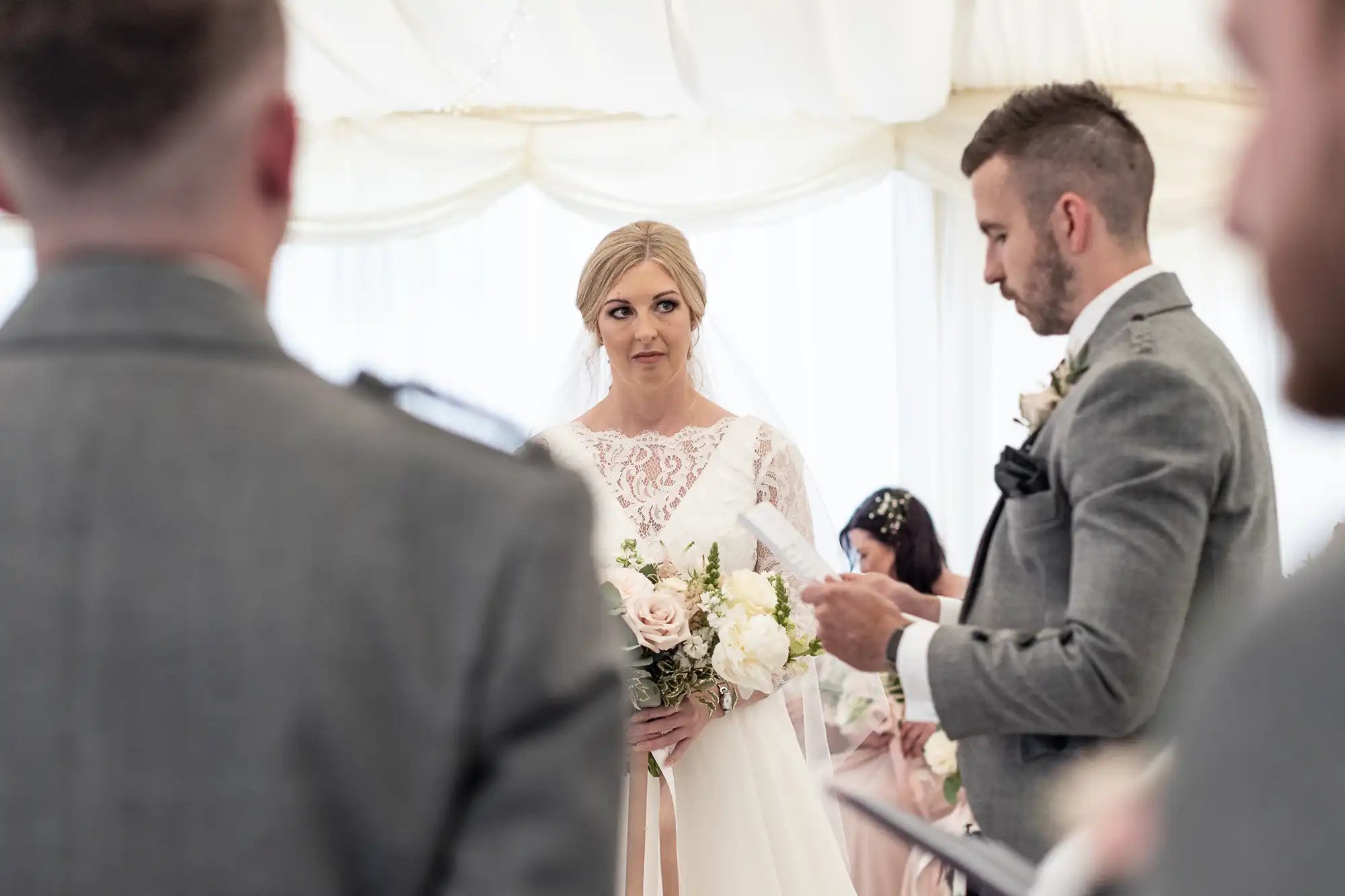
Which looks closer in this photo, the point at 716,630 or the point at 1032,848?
the point at 1032,848

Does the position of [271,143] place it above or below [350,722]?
above

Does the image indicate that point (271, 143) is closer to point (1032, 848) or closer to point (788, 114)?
point (1032, 848)

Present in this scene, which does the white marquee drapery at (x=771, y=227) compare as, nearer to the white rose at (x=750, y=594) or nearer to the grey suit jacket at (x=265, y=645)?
the white rose at (x=750, y=594)

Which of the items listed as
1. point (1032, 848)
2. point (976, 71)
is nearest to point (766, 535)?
point (1032, 848)

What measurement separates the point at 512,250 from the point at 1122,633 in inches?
238

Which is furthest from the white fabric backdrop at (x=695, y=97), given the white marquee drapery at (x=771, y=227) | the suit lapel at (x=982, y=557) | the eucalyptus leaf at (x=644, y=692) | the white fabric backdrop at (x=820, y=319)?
the suit lapel at (x=982, y=557)

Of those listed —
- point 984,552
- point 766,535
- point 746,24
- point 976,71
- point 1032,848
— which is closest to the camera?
point 1032,848

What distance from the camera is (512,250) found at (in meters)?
7.68

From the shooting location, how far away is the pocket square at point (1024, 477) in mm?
2166

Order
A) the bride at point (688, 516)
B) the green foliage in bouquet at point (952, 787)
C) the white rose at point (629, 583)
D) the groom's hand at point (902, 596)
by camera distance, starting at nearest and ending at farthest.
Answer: the groom's hand at point (902, 596)
the green foliage in bouquet at point (952, 787)
the white rose at point (629, 583)
the bride at point (688, 516)

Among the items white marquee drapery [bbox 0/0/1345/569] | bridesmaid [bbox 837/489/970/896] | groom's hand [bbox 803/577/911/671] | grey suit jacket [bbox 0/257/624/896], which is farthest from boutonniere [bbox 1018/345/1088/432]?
white marquee drapery [bbox 0/0/1345/569]

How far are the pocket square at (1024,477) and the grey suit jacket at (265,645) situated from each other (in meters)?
1.35

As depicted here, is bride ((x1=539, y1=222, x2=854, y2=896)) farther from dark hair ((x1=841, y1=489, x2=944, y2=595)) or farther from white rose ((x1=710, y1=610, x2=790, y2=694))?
dark hair ((x1=841, y1=489, x2=944, y2=595))

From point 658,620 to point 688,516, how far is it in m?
0.79
